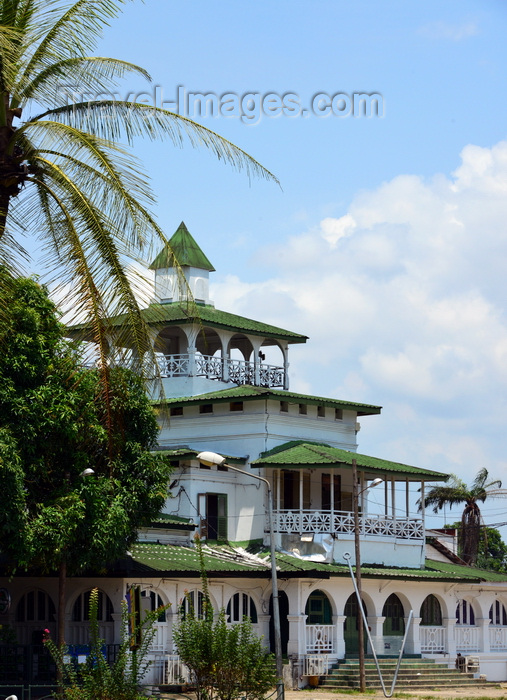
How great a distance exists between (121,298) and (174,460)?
22.0 metres

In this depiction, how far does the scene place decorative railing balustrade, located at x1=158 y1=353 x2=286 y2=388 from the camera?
46.8m

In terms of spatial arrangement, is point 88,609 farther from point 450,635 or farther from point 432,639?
point 450,635

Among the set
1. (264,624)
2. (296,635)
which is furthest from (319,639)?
(264,624)

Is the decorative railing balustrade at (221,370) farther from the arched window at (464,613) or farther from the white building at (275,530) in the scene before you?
the arched window at (464,613)

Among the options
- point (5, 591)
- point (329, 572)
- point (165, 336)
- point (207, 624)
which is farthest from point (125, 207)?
point (165, 336)

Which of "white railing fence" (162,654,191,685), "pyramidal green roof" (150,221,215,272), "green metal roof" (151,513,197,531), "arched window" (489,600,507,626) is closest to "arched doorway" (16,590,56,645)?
"white railing fence" (162,654,191,685)

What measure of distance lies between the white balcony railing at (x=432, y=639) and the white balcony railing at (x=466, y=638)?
120 centimetres

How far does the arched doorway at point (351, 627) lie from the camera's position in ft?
140

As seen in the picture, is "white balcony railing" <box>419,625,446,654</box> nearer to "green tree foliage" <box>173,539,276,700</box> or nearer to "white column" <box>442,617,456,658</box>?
"white column" <box>442,617,456,658</box>

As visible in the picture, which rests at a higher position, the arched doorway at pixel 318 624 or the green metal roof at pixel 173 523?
the green metal roof at pixel 173 523

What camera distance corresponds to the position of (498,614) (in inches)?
2076

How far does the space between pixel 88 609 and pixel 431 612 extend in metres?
16.2

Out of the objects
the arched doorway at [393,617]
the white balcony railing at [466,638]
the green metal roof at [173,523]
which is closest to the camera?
the green metal roof at [173,523]

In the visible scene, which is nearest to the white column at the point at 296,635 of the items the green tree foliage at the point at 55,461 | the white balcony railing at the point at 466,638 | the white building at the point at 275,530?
the white building at the point at 275,530
